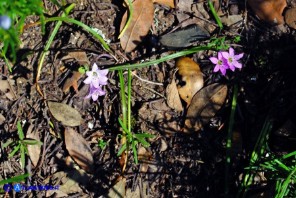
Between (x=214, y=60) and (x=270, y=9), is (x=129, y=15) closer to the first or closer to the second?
(x=214, y=60)

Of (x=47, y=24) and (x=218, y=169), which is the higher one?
(x=47, y=24)

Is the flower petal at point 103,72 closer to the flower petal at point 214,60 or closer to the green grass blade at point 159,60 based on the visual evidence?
the green grass blade at point 159,60

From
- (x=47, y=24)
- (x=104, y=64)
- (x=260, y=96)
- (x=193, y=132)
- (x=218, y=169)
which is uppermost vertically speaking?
(x=47, y=24)

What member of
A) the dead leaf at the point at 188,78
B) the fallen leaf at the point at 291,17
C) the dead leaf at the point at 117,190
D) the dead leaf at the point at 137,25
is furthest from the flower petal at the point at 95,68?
the fallen leaf at the point at 291,17

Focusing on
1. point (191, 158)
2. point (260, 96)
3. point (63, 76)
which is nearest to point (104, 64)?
point (63, 76)

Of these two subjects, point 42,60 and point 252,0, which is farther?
point 252,0

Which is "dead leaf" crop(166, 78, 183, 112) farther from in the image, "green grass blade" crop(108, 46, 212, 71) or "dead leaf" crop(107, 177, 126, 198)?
"dead leaf" crop(107, 177, 126, 198)

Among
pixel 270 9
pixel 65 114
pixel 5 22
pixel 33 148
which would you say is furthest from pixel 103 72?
pixel 270 9

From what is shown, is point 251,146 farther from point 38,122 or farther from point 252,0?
point 38,122
